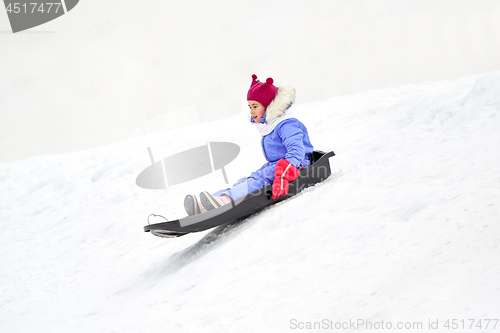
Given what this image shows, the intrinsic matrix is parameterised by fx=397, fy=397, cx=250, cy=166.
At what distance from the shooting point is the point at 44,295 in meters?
3.01

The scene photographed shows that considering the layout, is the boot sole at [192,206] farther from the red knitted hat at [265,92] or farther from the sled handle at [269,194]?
Answer: the red knitted hat at [265,92]

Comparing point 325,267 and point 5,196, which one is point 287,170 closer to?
point 325,267

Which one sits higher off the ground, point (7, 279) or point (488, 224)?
point (488, 224)

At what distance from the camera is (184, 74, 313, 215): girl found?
2186 mm

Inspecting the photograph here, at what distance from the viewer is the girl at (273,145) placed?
7.17ft

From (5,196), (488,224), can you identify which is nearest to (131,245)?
(488,224)

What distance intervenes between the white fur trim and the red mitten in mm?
370

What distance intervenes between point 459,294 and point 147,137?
265 inches

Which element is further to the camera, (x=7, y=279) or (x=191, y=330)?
(x=7, y=279)

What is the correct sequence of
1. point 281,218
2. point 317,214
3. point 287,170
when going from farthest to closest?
point 287,170 → point 281,218 → point 317,214

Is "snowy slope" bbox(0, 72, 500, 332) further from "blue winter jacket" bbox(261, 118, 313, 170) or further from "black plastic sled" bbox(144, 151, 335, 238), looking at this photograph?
"blue winter jacket" bbox(261, 118, 313, 170)

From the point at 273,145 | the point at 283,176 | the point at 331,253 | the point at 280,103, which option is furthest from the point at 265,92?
the point at 331,253

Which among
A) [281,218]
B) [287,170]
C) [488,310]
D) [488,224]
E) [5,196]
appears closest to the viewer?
[488,310]

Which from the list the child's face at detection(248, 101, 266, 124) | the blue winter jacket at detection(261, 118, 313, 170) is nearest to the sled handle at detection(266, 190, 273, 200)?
the blue winter jacket at detection(261, 118, 313, 170)
